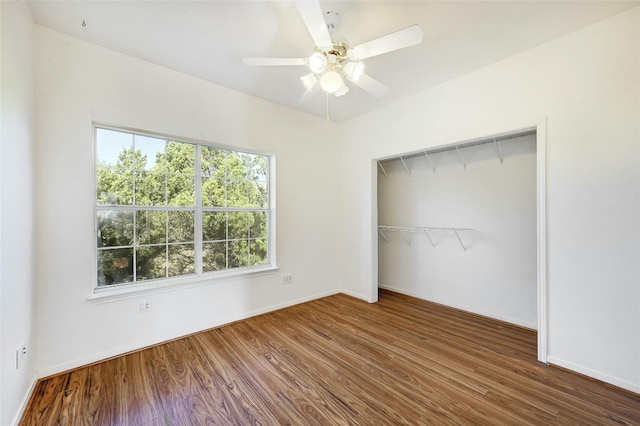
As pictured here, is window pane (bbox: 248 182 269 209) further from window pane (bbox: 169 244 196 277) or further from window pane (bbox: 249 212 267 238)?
window pane (bbox: 169 244 196 277)

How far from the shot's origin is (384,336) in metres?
2.81

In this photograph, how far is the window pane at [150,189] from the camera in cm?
262

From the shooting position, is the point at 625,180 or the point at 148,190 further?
the point at 148,190

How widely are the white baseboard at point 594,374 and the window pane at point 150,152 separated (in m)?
4.07

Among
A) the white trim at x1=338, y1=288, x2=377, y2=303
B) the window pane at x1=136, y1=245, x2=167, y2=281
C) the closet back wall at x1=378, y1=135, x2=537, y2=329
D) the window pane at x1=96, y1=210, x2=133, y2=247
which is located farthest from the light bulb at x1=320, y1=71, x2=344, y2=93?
the white trim at x1=338, y1=288, x2=377, y2=303

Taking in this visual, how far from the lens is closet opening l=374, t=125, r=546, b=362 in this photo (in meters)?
2.99

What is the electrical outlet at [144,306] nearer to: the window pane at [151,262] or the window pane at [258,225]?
the window pane at [151,262]

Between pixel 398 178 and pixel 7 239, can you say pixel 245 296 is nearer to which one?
pixel 7 239

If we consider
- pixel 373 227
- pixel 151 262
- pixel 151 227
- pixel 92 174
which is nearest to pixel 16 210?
pixel 92 174

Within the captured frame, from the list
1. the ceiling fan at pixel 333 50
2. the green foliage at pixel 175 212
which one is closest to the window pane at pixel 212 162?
the green foliage at pixel 175 212

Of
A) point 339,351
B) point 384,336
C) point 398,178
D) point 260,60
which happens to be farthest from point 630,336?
point 260,60

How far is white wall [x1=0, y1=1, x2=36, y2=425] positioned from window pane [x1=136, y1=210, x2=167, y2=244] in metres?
0.74

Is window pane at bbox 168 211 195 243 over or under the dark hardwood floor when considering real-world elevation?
over

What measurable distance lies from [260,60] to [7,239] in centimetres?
191
